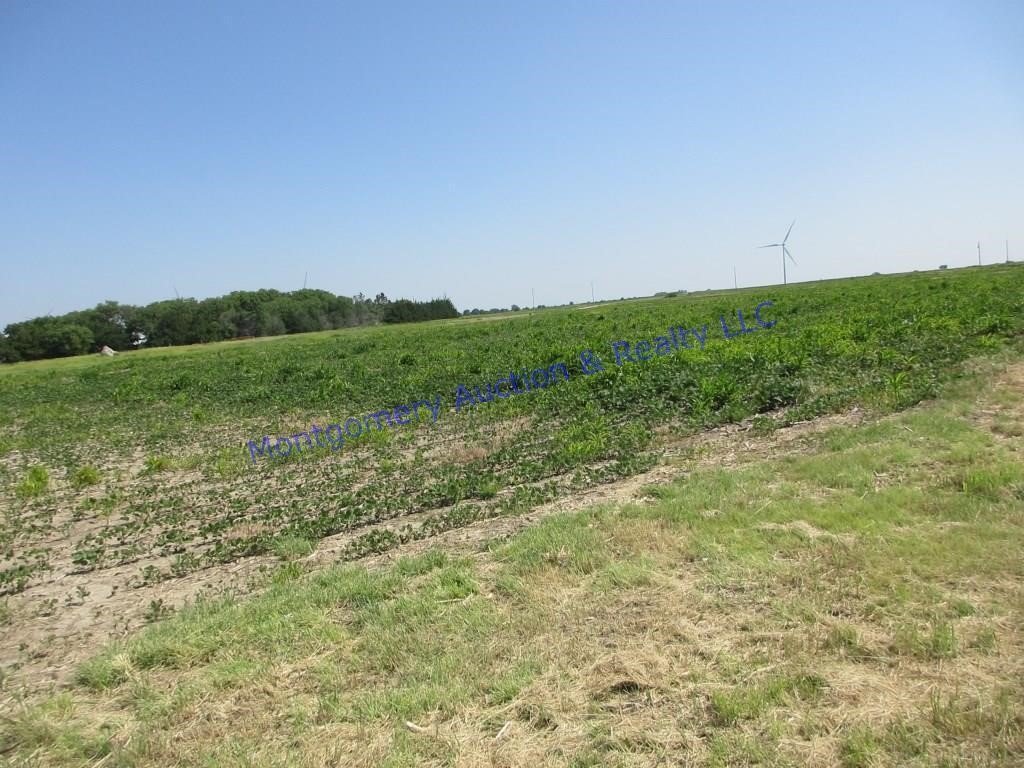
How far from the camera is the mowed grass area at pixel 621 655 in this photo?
3.11 metres

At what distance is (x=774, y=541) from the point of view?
5094mm

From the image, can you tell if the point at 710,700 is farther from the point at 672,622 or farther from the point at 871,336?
the point at 871,336

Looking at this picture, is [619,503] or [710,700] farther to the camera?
[619,503]

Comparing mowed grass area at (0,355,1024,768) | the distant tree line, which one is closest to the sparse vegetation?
mowed grass area at (0,355,1024,768)

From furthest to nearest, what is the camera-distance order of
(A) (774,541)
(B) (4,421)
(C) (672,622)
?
(B) (4,421) → (A) (774,541) → (C) (672,622)

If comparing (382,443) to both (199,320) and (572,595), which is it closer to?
(572,595)

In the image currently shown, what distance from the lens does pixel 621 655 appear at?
3.79 m

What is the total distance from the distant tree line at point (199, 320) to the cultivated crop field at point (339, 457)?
66.2 m

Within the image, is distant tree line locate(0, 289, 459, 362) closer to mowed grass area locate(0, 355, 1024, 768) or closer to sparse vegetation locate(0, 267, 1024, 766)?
sparse vegetation locate(0, 267, 1024, 766)

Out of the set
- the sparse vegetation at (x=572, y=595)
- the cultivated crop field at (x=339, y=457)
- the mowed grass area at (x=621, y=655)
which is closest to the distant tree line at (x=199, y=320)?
the cultivated crop field at (x=339, y=457)

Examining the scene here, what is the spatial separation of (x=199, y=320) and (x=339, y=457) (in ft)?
286

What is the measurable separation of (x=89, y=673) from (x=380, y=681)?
2.07 meters

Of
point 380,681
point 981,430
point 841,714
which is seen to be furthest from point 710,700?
point 981,430

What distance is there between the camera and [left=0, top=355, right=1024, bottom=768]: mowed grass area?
3105 millimetres
